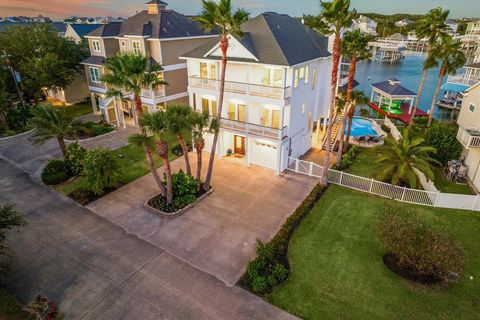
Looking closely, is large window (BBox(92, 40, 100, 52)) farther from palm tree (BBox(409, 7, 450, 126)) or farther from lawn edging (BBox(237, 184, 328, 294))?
palm tree (BBox(409, 7, 450, 126))

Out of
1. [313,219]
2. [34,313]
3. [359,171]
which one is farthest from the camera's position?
[359,171]

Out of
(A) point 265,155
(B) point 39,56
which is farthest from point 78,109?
(A) point 265,155

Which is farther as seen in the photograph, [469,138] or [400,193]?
[400,193]

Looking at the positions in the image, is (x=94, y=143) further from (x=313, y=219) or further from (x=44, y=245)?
(x=313, y=219)

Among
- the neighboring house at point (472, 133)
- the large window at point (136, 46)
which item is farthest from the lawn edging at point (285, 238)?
the large window at point (136, 46)

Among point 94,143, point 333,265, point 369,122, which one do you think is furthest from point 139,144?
point 369,122

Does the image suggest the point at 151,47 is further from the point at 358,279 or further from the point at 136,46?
the point at 358,279

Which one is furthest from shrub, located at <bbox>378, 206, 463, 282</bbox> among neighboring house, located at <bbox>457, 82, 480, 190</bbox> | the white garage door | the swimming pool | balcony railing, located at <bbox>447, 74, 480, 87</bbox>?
balcony railing, located at <bbox>447, 74, 480, 87</bbox>
